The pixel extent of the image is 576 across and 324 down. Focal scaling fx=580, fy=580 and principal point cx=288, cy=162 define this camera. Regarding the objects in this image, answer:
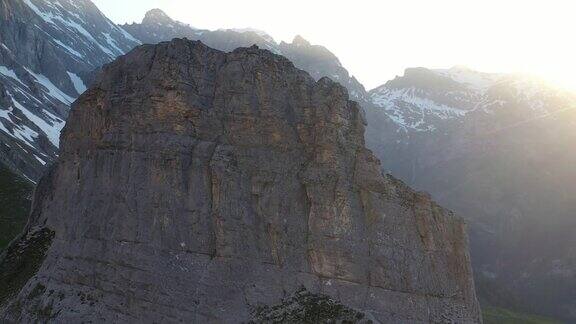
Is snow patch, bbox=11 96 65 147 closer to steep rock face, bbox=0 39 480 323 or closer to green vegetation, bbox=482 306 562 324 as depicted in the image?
green vegetation, bbox=482 306 562 324

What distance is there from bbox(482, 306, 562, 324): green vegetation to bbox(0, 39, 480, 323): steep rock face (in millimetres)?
94326

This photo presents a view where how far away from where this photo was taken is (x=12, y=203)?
→ 99.2 meters

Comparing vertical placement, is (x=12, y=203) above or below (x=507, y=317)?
above

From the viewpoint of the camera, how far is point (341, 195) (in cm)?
5172

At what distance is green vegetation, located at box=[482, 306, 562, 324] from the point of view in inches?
5492

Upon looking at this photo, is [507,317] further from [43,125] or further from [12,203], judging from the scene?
[43,125]

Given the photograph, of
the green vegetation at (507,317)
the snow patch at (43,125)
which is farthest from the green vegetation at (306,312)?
the snow patch at (43,125)

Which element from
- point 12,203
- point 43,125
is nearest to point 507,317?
point 12,203

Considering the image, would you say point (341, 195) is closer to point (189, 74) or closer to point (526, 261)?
point (189, 74)

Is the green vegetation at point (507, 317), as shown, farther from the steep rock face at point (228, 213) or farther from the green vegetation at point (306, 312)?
the green vegetation at point (306, 312)

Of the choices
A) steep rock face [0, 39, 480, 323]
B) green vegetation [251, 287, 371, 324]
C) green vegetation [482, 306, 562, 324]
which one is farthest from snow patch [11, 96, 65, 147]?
green vegetation [251, 287, 371, 324]

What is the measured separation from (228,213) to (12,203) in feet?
210

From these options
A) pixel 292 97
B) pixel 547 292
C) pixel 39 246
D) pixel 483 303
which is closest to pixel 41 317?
pixel 39 246

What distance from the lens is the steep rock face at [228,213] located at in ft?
157
